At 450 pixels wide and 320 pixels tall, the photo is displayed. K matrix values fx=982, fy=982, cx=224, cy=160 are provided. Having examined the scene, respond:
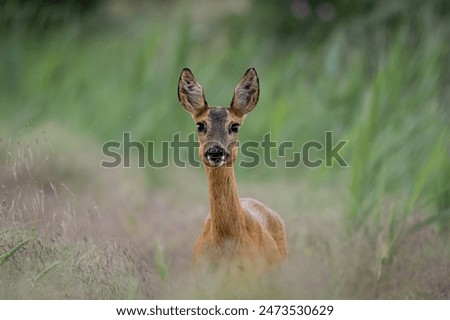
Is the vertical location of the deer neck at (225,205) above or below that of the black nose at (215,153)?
below

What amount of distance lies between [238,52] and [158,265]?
214cm

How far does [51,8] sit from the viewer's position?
802cm

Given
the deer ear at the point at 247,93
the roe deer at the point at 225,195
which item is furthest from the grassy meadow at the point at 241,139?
the deer ear at the point at 247,93

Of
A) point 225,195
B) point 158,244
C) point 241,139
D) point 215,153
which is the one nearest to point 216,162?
point 215,153

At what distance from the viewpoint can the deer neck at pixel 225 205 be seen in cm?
605

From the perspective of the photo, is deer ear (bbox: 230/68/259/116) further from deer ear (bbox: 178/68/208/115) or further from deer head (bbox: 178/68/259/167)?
deer ear (bbox: 178/68/208/115)

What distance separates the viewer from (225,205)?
607cm

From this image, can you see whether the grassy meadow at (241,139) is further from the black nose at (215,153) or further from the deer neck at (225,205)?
the black nose at (215,153)

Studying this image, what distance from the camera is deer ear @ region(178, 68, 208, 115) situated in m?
6.20

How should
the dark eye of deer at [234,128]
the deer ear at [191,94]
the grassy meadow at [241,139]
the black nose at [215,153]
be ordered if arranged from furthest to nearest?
the grassy meadow at [241,139]
the deer ear at [191,94]
the dark eye of deer at [234,128]
the black nose at [215,153]

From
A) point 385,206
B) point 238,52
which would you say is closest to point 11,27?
point 238,52

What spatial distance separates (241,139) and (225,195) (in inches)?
34.2
